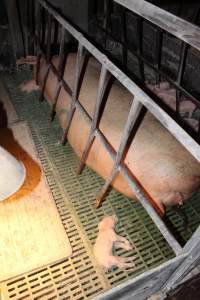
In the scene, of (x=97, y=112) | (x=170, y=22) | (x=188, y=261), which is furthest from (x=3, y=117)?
(x=188, y=261)

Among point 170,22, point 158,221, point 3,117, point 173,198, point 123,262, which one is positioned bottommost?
point 123,262

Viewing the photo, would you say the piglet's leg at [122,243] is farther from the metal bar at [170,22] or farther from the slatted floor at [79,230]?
the metal bar at [170,22]

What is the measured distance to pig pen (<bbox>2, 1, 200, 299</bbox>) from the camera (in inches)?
62.9

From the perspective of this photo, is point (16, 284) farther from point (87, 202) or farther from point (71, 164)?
point (71, 164)

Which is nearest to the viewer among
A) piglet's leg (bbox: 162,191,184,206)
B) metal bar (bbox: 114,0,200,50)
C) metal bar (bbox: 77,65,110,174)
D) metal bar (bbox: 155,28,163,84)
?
metal bar (bbox: 114,0,200,50)

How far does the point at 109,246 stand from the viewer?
2.30 metres

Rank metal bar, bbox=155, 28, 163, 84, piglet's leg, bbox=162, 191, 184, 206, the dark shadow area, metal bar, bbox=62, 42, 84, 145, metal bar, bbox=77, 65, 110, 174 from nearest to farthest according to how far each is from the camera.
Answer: metal bar, bbox=77, 65, 110, 174 → piglet's leg, bbox=162, 191, 184, 206 → metal bar, bbox=62, 42, 84, 145 → the dark shadow area → metal bar, bbox=155, 28, 163, 84

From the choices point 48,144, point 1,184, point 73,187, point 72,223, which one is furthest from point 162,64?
point 1,184

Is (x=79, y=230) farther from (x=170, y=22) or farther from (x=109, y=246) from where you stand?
(x=170, y=22)

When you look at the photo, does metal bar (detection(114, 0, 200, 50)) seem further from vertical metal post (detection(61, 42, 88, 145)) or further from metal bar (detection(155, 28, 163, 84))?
metal bar (detection(155, 28, 163, 84))

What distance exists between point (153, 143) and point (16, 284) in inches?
62.6

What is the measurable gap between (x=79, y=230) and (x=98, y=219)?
0.22 metres

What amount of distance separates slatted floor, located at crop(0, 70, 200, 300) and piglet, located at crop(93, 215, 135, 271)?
0.05 m

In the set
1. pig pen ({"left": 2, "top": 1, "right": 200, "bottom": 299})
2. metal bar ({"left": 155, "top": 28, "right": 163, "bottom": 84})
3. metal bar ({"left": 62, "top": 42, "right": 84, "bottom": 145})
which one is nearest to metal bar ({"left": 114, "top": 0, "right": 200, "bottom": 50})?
pig pen ({"left": 2, "top": 1, "right": 200, "bottom": 299})
